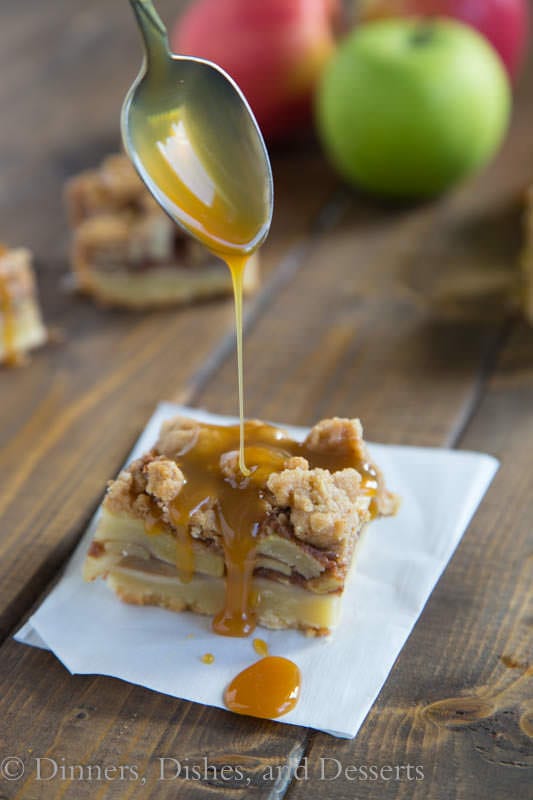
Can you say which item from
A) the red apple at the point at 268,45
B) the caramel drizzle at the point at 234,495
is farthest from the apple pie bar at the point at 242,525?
the red apple at the point at 268,45

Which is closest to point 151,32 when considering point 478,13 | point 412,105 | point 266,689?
point 266,689

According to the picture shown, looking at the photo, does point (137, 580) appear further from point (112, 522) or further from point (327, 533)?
point (327, 533)

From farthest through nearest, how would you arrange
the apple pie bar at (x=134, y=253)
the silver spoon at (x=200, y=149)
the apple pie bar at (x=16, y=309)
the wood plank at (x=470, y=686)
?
the apple pie bar at (x=134, y=253) < the apple pie bar at (x=16, y=309) < the silver spoon at (x=200, y=149) < the wood plank at (x=470, y=686)

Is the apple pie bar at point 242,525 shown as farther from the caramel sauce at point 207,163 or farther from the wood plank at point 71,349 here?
the wood plank at point 71,349

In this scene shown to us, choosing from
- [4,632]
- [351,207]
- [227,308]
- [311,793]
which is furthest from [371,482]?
[351,207]

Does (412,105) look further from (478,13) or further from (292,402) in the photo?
(292,402)

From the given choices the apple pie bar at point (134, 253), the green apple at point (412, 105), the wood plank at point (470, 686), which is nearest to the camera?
the wood plank at point (470, 686)

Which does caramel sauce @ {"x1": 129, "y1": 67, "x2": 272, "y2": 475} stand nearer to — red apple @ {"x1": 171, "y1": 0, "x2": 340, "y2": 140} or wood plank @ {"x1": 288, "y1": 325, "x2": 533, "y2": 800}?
wood plank @ {"x1": 288, "y1": 325, "x2": 533, "y2": 800}
